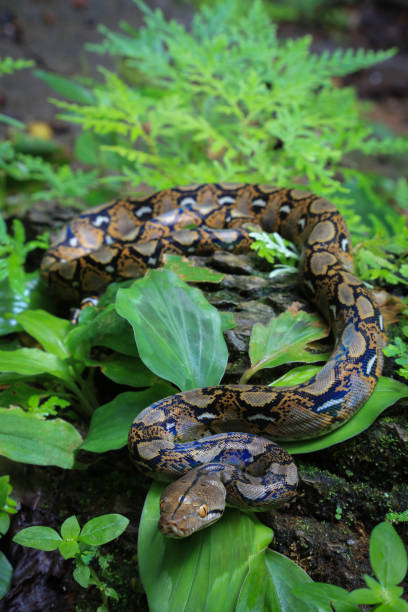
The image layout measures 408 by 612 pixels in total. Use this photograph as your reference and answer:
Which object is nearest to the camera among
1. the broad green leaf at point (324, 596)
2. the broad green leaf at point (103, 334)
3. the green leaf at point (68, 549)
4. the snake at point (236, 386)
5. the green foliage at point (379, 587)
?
the green foliage at point (379, 587)

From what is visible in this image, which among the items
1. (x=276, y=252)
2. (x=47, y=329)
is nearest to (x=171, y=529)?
(x=47, y=329)

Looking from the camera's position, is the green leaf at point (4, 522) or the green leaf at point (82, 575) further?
the green leaf at point (4, 522)

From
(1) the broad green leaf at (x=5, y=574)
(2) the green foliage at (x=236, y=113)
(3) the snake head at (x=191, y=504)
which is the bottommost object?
(1) the broad green leaf at (x=5, y=574)

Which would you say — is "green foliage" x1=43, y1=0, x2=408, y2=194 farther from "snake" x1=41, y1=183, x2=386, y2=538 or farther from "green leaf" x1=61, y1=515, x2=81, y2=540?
"green leaf" x1=61, y1=515, x2=81, y2=540

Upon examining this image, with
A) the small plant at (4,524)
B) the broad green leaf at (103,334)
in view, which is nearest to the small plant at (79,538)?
the small plant at (4,524)

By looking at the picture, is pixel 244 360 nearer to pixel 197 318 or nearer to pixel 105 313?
pixel 197 318

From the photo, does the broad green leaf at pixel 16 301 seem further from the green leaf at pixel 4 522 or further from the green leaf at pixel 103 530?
the green leaf at pixel 103 530

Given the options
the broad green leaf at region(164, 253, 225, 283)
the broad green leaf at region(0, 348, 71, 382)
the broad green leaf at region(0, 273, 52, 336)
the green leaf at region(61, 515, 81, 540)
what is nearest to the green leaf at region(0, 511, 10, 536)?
the green leaf at region(61, 515, 81, 540)
